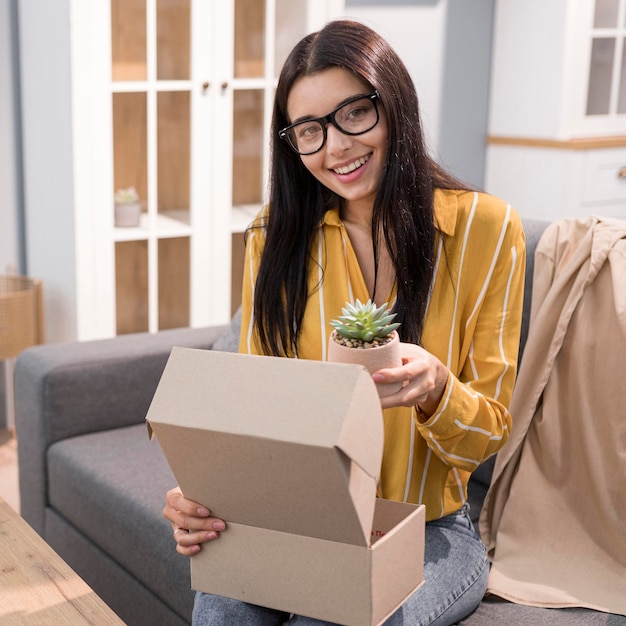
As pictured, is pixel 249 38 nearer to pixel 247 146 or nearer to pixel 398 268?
pixel 247 146

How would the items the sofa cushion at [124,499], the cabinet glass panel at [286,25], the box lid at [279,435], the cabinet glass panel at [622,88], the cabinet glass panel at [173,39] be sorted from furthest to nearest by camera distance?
1. the cabinet glass panel at [622,88]
2. the cabinet glass panel at [286,25]
3. the cabinet glass panel at [173,39]
4. the sofa cushion at [124,499]
5. the box lid at [279,435]

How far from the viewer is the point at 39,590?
132 cm

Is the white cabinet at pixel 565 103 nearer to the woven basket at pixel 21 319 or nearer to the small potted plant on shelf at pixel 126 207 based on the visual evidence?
the small potted plant on shelf at pixel 126 207

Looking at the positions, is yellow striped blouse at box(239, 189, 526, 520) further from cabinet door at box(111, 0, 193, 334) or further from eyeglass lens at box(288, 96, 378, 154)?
cabinet door at box(111, 0, 193, 334)

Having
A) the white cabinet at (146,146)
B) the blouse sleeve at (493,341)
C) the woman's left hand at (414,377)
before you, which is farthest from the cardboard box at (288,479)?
the white cabinet at (146,146)

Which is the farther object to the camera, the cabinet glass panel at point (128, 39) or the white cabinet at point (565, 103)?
the white cabinet at point (565, 103)

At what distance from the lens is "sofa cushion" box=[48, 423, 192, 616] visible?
5.67 feet

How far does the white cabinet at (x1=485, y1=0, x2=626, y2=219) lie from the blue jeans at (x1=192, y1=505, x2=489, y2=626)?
8.38 feet

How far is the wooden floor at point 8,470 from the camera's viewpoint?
2.66 meters

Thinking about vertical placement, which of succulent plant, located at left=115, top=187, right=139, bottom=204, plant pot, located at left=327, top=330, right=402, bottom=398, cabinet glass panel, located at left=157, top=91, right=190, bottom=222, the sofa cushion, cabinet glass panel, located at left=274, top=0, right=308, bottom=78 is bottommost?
the sofa cushion

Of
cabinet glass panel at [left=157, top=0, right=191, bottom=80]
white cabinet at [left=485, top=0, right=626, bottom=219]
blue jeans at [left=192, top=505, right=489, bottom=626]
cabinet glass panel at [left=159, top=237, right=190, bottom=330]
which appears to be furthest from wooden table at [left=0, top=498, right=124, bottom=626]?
white cabinet at [left=485, top=0, right=626, bottom=219]

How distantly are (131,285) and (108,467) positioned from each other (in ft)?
3.63

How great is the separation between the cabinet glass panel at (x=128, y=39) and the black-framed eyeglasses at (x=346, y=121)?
161cm

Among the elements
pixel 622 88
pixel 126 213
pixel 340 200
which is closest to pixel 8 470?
pixel 126 213
